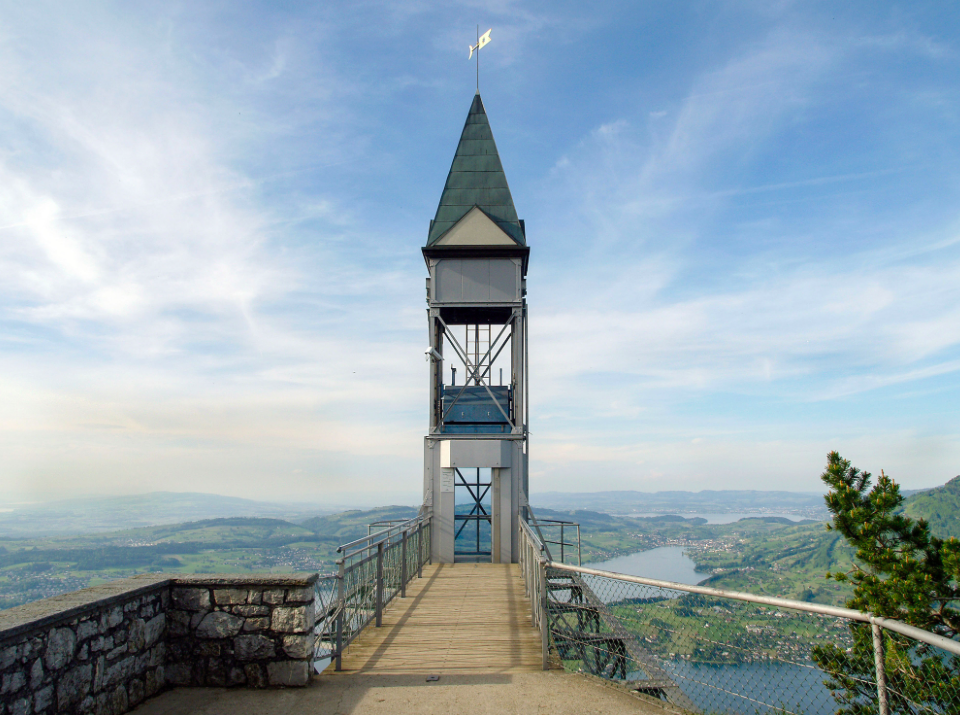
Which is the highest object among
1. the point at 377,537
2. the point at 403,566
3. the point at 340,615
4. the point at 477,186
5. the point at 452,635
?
the point at 477,186

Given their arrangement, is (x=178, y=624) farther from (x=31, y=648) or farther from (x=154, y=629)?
(x=31, y=648)

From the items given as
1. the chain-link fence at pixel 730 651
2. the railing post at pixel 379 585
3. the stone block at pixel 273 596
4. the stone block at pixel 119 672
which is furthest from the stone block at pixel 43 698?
the railing post at pixel 379 585

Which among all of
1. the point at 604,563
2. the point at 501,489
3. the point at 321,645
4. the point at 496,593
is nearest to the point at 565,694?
the point at 321,645

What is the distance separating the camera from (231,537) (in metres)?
113

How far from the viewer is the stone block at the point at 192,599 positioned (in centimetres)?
486

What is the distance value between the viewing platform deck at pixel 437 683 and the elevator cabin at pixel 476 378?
499 centimetres

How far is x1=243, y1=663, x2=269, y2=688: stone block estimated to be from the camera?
15.6ft

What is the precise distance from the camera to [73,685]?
12.4 ft

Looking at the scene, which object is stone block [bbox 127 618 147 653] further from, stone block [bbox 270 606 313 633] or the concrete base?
stone block [bbox 270 606 313 633]

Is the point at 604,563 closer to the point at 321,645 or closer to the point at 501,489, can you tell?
the point at 501,489

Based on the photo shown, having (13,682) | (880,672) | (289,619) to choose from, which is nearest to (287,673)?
(289,619)

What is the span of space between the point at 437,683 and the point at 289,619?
4.35 feet

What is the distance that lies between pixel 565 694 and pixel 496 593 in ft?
14.3

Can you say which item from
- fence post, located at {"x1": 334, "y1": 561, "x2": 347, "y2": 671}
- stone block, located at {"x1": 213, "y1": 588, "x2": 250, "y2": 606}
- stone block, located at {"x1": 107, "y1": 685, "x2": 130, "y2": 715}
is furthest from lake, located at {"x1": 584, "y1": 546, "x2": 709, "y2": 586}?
stone block, located at {"x1": 107, "y1": 685, "x2": 130, "y2": 715}
